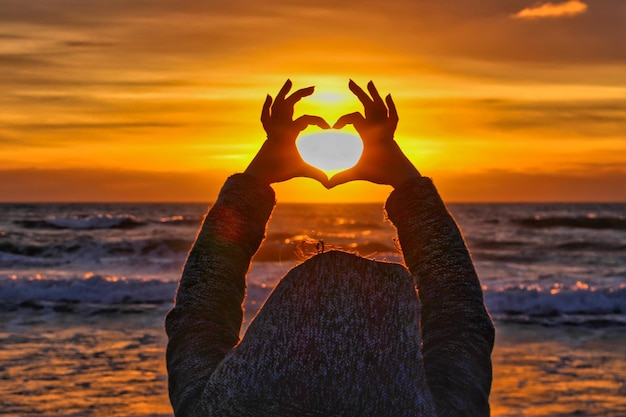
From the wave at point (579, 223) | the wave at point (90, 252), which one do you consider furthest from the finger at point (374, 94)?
the wave at point (579, 223)

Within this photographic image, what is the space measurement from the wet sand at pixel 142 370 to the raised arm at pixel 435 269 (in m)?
6.62

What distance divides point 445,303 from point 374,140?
1.04 feet

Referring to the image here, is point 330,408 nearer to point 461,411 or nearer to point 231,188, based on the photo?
point 461,411

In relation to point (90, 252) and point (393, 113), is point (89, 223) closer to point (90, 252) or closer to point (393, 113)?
point (90, 252)

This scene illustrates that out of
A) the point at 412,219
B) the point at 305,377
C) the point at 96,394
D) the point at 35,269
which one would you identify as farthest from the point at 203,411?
the point at 35,269

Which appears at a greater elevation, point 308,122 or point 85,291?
point 308,122

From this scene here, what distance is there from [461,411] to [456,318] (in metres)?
0.18

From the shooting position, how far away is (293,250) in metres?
1.26

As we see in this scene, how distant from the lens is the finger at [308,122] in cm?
144

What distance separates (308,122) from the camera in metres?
1.45

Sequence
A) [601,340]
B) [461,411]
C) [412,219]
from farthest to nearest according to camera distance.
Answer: [601,340] → [412,219] → [461,411]

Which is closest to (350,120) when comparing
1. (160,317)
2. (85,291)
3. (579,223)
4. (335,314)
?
(335,314)

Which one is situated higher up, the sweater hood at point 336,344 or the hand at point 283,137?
the hand at point 283,137

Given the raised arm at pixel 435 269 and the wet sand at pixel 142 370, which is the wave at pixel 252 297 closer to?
the wet sand at pixel 142 370
